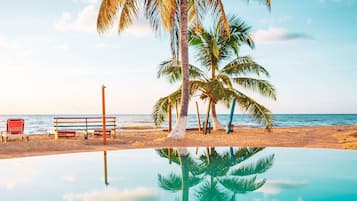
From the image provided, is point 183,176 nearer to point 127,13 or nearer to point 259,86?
point 127,13

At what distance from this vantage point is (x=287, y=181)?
7.39m

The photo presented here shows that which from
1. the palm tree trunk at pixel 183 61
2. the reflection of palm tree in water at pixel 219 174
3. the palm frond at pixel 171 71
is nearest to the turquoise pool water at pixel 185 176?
the reflection of palm tree in water at pixel 219 174

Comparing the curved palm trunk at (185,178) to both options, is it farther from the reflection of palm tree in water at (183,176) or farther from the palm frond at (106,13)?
the palm frond at (106,13)

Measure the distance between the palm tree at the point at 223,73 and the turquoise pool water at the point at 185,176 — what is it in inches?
188

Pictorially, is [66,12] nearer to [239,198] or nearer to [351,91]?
[239,198]

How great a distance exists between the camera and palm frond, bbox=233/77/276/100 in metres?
16.6

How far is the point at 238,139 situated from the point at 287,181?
6667 mm

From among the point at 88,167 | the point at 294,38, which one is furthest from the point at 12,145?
the point at 294,38

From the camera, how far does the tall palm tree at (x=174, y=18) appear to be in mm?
13352

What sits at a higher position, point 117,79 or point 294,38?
point 294,38

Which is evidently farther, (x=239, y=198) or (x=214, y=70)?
(x=214, y=70)

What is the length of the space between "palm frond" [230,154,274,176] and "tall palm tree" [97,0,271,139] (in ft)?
15.0

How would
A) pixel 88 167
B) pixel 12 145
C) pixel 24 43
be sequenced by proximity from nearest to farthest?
pixel 88 167 → pixel 12 145 → pixel 24 43

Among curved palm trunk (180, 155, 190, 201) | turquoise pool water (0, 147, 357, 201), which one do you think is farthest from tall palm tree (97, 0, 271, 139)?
curved palm trunk (180, 155, 190, 201)
